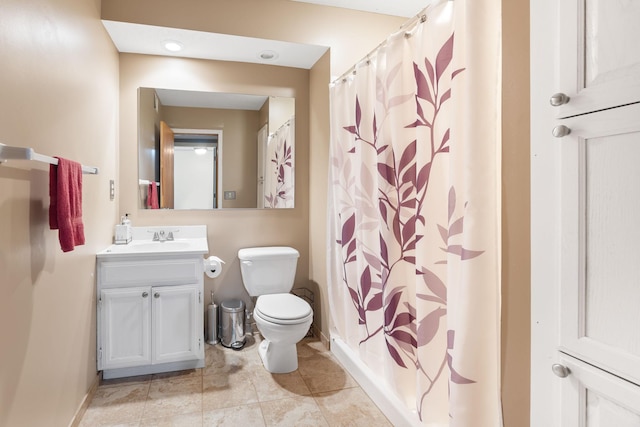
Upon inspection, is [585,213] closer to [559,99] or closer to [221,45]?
[559,99]

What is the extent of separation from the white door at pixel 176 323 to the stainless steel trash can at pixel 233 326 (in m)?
0.41

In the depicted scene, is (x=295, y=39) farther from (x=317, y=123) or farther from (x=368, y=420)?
(x=368, y=420)

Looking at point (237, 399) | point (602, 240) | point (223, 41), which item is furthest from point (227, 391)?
point (223, 41)

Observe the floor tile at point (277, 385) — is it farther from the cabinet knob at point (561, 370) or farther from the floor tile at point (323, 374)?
the cabinet knob at point (561, 370)

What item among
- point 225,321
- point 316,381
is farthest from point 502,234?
point 225,321

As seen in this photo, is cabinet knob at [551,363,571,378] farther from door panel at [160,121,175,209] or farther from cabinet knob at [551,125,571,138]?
door panel at [160,121,175,209]

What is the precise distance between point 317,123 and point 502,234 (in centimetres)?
206

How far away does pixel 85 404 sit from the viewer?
2047 mm

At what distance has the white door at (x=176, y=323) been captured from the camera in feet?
7.81

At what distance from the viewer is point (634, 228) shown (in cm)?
84

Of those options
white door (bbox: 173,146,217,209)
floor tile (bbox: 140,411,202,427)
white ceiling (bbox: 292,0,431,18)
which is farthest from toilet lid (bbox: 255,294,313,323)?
white ceiling (bbox: 292,0,431,18)

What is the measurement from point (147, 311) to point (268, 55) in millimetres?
2058

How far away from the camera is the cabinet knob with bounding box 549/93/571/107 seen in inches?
38.5

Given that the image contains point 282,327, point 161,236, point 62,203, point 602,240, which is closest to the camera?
point 602,240
